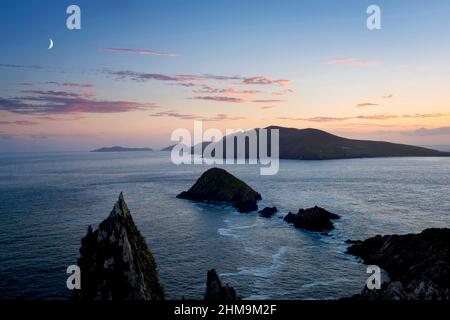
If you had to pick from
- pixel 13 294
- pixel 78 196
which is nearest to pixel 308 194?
pixel 78 196

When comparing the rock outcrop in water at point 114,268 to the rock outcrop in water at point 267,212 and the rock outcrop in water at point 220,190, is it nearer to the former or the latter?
the rock outcrop in water at point 267,212

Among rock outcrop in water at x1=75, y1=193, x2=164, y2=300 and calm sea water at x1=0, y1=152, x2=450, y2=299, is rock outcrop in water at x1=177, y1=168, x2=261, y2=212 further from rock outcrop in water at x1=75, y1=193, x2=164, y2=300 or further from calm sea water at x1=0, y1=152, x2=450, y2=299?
rock outcrop in water at x1=75, y1=193, x2=164, y2=300

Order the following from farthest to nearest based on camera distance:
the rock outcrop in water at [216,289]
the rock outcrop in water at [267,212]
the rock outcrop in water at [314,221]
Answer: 1. the rock outcrop in water at [267,212]
2. the rock outcrop in water at [314,221]
3. the rock outcrop in water at [216,289]

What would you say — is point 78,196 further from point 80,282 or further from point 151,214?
point 80,282

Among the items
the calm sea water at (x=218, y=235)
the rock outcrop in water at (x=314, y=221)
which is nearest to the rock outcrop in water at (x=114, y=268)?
the calm sea water at (x=218, y=235)

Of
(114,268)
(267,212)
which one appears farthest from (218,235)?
(114,268)

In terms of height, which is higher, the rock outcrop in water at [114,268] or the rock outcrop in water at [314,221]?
the rock outcrop in water at [114,268]
